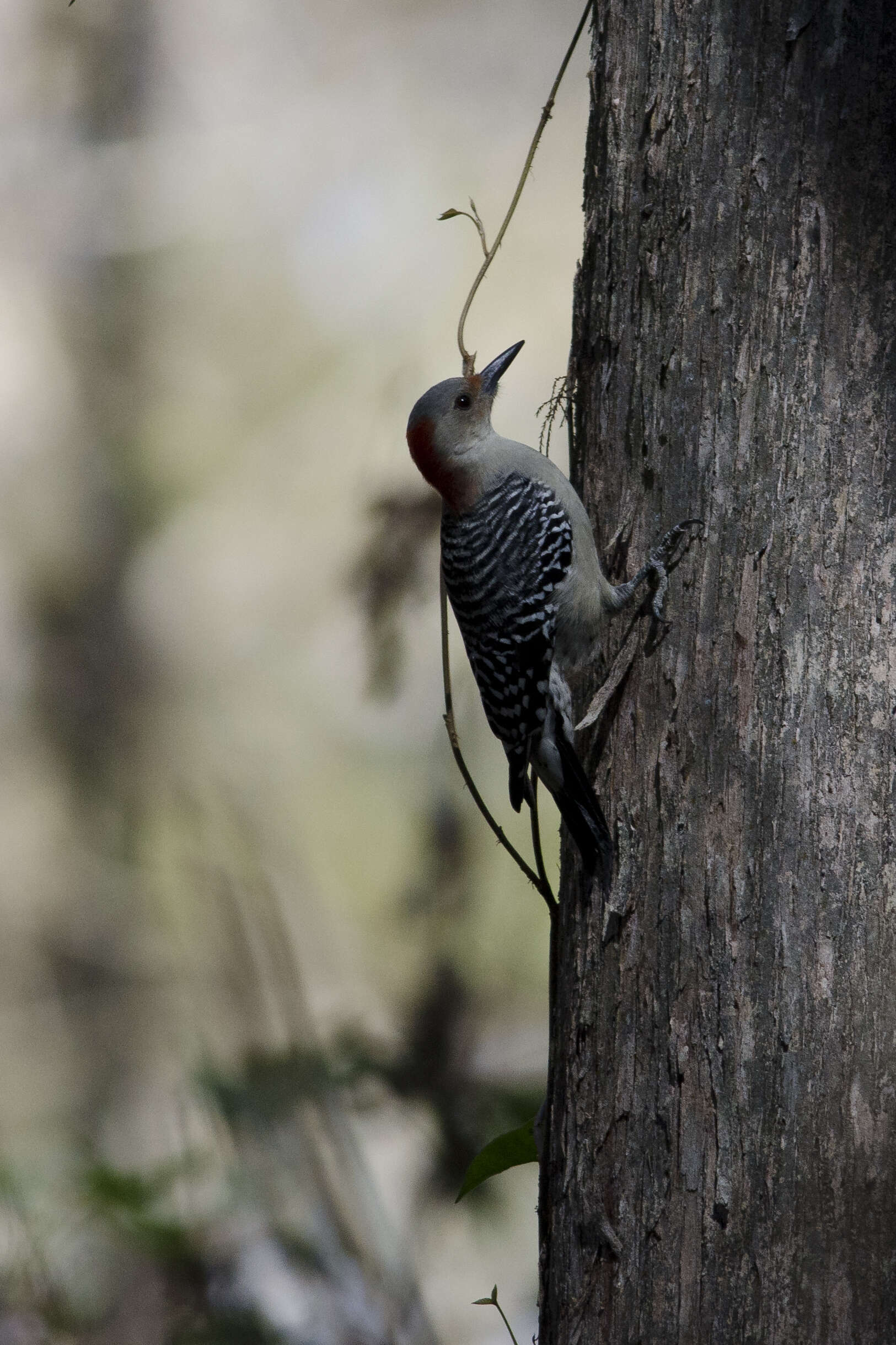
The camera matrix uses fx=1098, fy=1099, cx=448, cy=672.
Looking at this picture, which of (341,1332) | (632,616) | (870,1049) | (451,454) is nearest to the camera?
(870,1049)

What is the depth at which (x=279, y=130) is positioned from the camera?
4.38 meters

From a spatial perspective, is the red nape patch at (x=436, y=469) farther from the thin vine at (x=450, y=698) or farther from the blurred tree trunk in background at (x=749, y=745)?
the blurred tree trunk in background at (x=749, y=745)

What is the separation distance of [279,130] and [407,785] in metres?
2.68

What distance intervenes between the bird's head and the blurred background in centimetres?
129

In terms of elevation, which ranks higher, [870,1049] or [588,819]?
[588,819]

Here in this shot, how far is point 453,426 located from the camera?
307cm

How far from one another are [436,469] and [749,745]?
154 cm

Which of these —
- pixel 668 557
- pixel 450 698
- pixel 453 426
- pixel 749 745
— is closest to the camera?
pixel 749 745

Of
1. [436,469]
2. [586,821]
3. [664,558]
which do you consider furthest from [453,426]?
[586,821]

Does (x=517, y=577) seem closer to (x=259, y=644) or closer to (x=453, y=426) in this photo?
(x=453, y=426)

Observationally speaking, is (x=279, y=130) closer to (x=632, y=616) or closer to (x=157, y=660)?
(x=157, y=660)

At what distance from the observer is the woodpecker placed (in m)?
2.49

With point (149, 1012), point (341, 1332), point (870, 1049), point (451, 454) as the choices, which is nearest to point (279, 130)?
point (451, 454)

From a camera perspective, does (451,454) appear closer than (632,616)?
No
